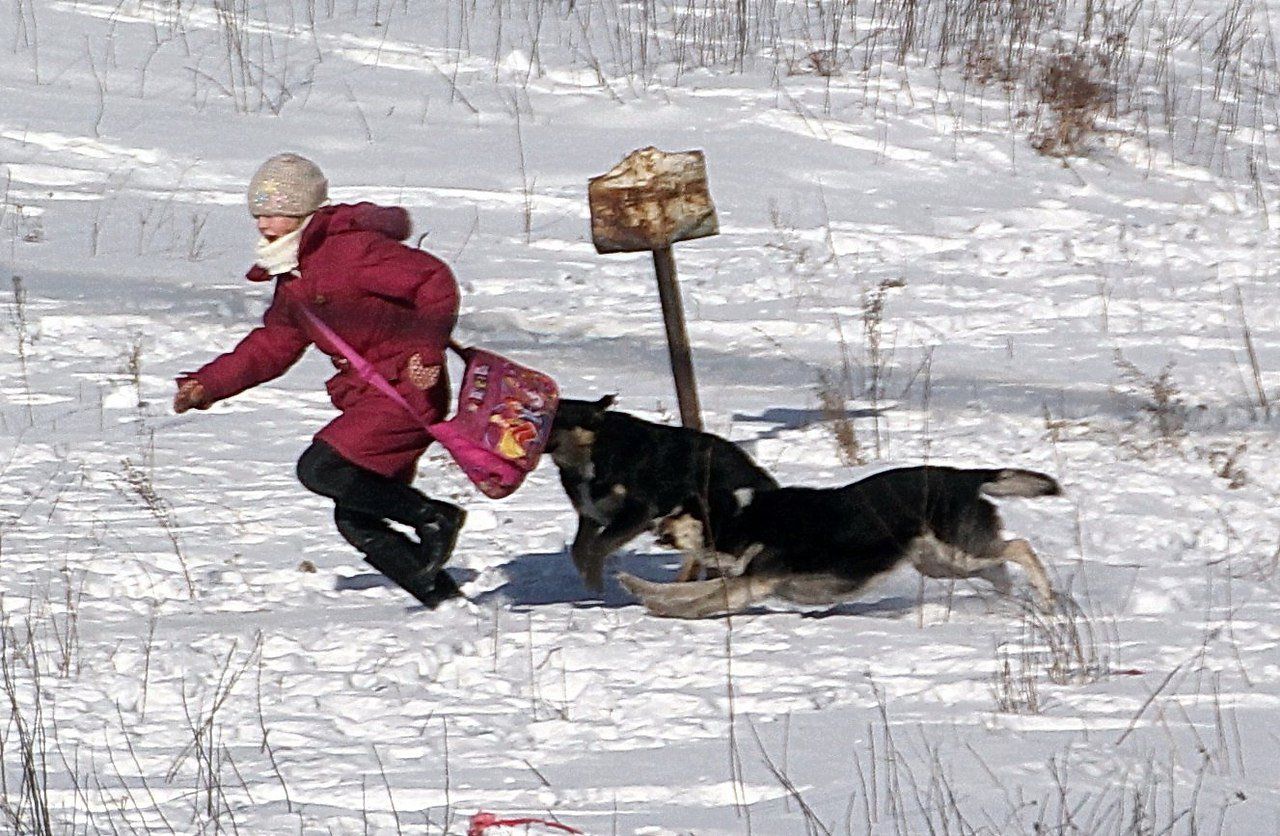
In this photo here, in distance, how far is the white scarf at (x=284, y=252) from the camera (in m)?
5.09

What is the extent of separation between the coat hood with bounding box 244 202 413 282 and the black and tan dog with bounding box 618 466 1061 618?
121 cm

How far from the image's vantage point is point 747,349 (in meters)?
8.27

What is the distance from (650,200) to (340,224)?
1.03 metres

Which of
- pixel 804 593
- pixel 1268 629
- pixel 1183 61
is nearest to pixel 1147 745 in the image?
pixel 1268 629

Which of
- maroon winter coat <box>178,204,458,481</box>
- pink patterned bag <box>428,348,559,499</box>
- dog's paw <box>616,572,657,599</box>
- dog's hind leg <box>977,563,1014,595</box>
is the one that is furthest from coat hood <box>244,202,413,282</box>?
dog's hind leg <box>977,563,1014,595</box>

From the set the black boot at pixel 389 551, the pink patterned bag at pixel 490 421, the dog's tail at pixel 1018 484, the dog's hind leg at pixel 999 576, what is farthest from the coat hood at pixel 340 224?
the dog's hind leg at pixel 999 576

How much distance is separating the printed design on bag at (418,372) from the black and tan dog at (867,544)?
81 cm

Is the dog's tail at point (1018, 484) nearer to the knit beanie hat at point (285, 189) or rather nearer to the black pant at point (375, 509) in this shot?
the black pant at point (375, 509)

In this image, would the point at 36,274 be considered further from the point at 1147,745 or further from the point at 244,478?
the point at 1147,745

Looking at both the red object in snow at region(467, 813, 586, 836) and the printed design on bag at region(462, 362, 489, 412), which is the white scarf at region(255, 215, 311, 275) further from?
the red object in snow at region(467, 813, 586, 836)

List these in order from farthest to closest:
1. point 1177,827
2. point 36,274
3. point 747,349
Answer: point 36,274 → point 747,349 → point 1177,827

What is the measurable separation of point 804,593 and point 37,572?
7.77 feet

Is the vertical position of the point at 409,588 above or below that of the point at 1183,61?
below

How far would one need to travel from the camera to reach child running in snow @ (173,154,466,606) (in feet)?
16.6
